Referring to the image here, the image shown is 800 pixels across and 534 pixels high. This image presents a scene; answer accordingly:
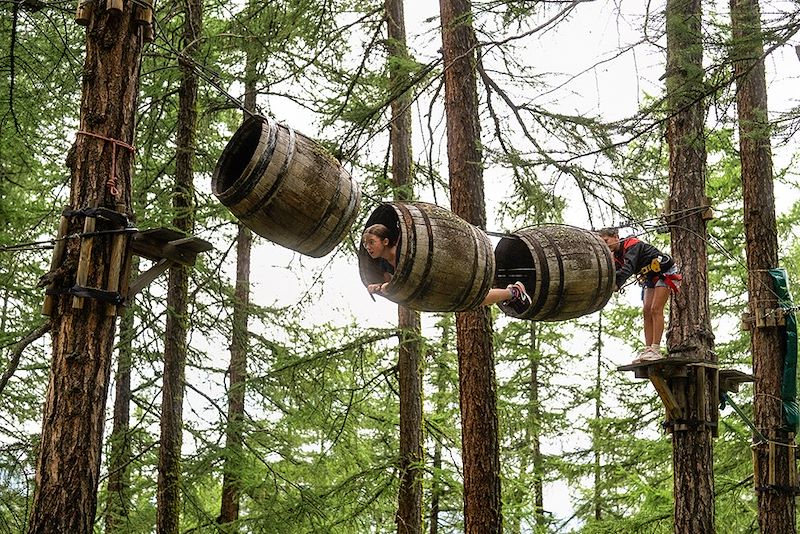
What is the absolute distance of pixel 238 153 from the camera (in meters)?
4.58

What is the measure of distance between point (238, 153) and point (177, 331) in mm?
5156

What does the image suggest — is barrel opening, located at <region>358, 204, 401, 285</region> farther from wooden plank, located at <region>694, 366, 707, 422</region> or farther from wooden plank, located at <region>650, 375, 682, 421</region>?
wooden plank, located at <region>694, 366, 707, 422</region>

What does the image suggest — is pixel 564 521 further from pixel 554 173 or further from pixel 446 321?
pixel 554 173

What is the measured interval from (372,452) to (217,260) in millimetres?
4187

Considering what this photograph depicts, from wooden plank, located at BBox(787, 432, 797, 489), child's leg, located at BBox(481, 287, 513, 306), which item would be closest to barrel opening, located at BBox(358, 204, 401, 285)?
child's leg, located at BBox(481, 287, 513, 306)

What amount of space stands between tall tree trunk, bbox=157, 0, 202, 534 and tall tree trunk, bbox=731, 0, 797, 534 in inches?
228

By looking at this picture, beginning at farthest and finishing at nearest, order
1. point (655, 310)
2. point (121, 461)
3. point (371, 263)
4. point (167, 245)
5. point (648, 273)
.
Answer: point (121, 461), point (655, 310), point (648, 273), point (167, 245), point (371, 263)

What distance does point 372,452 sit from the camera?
1315 cm

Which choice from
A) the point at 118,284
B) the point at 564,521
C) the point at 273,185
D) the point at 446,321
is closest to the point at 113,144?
the point at 118,284

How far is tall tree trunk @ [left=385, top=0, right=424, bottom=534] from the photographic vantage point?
1003 cm

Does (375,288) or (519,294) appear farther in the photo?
(519,294)

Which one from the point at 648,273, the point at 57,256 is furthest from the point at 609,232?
the point at 57,256

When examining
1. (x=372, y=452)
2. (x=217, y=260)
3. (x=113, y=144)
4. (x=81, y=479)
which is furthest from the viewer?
(x=372, y=452)

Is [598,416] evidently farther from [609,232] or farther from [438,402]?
[609,232]
